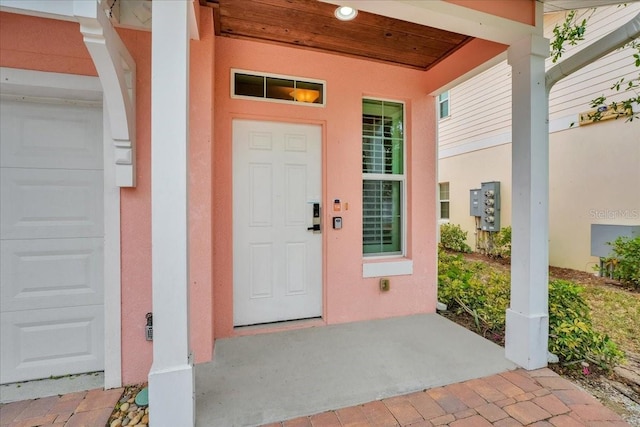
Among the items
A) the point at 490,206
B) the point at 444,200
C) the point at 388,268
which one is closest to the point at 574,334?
the point at 388,268

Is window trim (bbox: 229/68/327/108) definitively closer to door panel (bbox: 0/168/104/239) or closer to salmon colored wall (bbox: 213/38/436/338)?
salmon colored wall (bbox: 213/38/436/338)

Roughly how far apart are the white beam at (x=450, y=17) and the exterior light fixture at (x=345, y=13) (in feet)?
1.20

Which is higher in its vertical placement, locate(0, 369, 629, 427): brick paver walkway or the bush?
the bush

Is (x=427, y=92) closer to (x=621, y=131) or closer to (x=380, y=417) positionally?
(x=380, y=417)

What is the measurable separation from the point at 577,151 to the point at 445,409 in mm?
5410

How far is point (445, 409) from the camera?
175 cm

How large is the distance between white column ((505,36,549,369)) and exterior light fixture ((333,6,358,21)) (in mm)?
1378

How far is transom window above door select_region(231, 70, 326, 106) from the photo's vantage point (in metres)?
2.71

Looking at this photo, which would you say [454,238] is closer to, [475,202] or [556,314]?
[475,202]

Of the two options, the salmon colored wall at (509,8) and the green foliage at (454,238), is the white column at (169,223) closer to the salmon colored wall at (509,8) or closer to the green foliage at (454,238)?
the salmon colored wall at (509,8)

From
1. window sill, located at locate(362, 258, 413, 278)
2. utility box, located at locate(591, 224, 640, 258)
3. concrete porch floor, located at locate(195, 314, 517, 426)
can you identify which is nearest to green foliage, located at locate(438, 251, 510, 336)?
concrete porch floor, located at locate(195, 314, 517, 426)

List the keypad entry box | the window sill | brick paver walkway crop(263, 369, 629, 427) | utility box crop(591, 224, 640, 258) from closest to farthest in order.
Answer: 1. brick paver walkway crop(263, 369, 629, 427)
2. the keypad entry box
3. the window sill
4. utility box crop(591, 224, 640, 258)

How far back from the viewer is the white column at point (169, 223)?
5.04 ft

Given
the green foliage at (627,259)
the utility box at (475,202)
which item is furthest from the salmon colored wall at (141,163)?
the utility box at (475,202)
